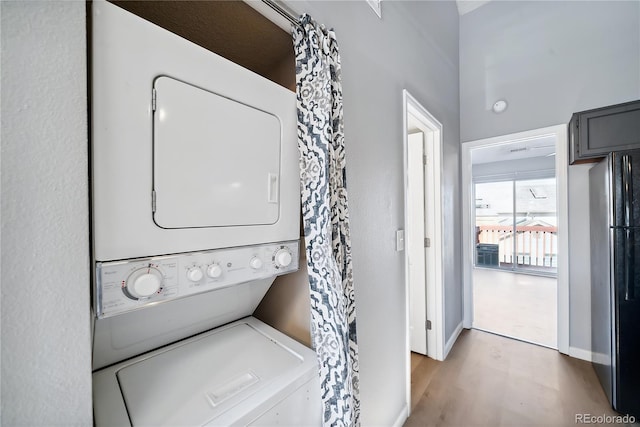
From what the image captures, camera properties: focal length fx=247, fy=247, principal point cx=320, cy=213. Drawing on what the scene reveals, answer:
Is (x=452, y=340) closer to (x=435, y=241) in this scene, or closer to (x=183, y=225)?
(x=435, y=241)

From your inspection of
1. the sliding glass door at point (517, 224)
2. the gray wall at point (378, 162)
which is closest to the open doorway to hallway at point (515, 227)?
the sliding glass door at point (517, 224)

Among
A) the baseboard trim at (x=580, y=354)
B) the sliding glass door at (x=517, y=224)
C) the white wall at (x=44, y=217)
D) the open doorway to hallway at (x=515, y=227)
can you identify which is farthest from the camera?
the sliding glass door at (x=517, y=224)

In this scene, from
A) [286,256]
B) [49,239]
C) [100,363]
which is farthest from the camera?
[286,256]

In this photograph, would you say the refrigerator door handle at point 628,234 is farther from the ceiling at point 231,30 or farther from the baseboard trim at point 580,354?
the ceiling at point 231,30

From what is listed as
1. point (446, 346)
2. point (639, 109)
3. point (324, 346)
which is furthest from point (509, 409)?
point (639, 109)

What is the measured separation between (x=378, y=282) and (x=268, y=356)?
2.56 feet

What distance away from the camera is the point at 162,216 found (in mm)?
598

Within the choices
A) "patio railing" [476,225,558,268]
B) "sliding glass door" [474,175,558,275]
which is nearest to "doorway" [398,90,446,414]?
"sliding glass door" [474,175,558,275]

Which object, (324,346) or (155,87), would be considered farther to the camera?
(324,346)

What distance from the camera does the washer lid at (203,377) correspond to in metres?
0.64

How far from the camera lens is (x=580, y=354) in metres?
2.38

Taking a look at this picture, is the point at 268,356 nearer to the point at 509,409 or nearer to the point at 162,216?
the point at 162,216

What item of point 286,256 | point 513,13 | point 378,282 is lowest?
point 378,282

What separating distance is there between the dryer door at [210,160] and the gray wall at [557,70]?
3.04 meters
